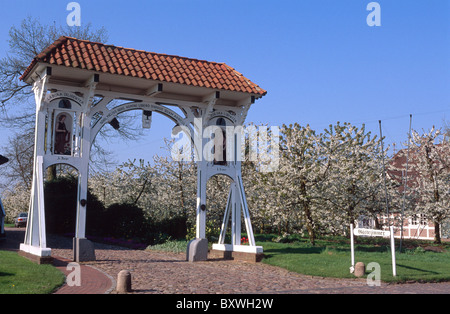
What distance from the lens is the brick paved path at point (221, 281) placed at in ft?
30.5

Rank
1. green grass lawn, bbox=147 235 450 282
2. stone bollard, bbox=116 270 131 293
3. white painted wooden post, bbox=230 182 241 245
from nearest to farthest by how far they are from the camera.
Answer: stone bollard, bbox=116 270 131 293, green grass lawn, bbox=147 235 450 282, white painted wooden post, bbox=230 182 241 245

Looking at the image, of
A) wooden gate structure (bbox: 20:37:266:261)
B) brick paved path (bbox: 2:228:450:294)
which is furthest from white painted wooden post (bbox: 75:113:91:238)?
brick paved path (bbox: 2:228:450:294)

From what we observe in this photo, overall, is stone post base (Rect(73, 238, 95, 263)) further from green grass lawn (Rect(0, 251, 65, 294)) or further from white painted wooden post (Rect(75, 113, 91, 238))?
green grass lawn (Rect(0, 251, 65, 294))

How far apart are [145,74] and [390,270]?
29.0 feet

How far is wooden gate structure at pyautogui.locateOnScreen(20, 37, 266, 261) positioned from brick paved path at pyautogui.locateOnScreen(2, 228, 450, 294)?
148cm

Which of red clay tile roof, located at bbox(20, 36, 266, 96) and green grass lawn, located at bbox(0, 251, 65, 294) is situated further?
red clay tile roof, located at bbox(20, 36, 266, 96)

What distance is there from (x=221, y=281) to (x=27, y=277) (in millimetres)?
4090

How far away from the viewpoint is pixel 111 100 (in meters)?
14.3

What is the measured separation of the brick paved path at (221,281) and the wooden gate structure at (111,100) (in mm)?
1481

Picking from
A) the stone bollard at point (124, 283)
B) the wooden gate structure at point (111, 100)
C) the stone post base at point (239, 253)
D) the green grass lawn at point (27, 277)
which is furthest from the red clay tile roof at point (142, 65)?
the stone bollard at point (124, 283)

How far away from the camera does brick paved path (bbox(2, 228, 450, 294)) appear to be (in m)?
9.29

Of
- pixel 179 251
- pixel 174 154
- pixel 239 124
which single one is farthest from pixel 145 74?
pixel 174 154

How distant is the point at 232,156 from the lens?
15891 millimetres
